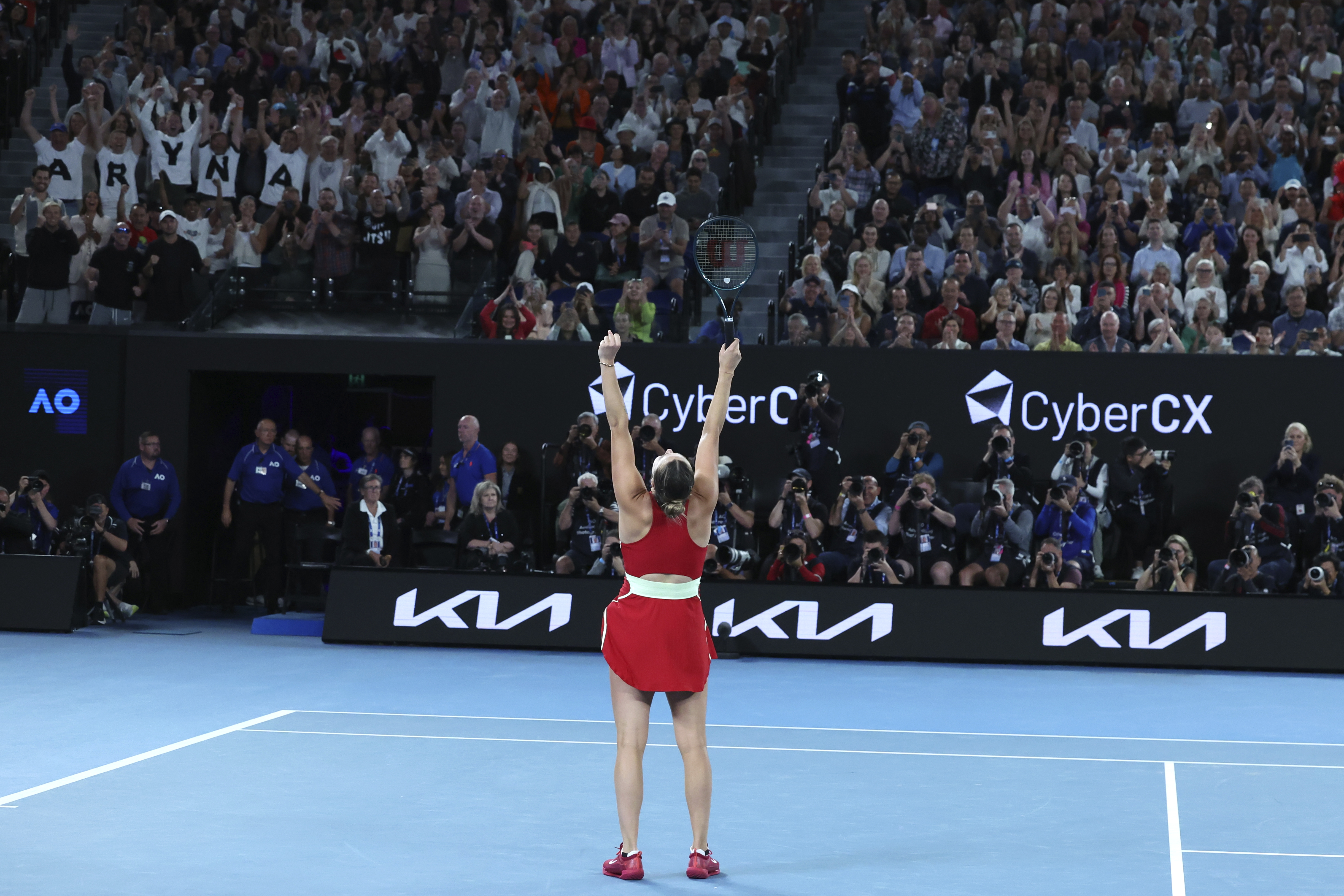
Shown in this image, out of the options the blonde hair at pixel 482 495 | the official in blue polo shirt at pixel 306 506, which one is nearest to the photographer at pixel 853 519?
the blonde hair at pixel 482 495

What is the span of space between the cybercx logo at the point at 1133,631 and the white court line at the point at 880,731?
3.84 m

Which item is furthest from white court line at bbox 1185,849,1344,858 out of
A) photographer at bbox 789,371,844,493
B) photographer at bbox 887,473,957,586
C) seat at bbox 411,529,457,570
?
seat at bbox 411,529,457,570

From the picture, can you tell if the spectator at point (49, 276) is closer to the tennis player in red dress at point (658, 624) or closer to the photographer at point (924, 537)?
the photographer at point (924, 537)

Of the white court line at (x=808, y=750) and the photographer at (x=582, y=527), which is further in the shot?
the photographer at (x=582, y=527)

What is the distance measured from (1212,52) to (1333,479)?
26.5 ft

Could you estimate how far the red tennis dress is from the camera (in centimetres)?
727

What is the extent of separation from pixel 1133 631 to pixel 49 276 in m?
12.8

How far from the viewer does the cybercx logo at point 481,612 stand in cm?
1606

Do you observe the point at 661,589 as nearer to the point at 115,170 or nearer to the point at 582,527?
the point at 582,527

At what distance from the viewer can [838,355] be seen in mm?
18109

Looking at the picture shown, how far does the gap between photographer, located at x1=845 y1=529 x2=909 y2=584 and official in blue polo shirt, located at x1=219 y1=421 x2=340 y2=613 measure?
6.10 meters

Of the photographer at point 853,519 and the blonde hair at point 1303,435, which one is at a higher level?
the blonde hair at point 1303,435

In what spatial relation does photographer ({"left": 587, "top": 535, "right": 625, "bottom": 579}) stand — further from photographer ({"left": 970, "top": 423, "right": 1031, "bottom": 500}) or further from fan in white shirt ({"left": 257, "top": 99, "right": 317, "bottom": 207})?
fan in white shirt ({"left": 257, "top": 99, "right": 317, "bottom": 207})

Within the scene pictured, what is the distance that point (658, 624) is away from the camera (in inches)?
288
